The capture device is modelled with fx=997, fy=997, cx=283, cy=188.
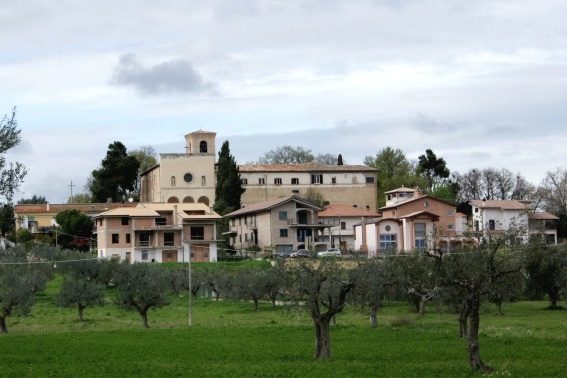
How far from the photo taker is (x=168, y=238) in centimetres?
9919

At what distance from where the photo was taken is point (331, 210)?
118m

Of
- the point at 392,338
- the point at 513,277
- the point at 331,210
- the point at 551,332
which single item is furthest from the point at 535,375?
the point at 331,210

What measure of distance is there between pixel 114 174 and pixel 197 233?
36.9 m

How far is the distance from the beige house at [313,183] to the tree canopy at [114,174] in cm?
1517

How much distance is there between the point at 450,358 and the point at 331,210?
8298 cm

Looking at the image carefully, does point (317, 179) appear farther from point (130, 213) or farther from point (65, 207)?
point (130, 213)

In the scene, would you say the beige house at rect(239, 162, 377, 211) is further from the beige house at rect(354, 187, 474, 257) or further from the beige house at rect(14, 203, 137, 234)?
the beige house at rect(354, 187, 474, 257)

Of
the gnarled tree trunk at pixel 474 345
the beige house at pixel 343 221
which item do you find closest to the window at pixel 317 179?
the beige house at pixel 343 221

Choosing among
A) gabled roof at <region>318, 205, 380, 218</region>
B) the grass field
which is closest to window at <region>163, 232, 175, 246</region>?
gabled roof at <region>318, 205, 380, 218</region>

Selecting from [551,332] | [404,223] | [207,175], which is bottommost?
[551,332]

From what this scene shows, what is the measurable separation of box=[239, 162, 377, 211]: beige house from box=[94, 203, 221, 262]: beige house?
30477mm

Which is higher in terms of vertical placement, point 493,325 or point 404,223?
point 404,223

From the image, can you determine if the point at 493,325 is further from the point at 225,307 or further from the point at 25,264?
the point at 25,264

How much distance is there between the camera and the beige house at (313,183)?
426ft
